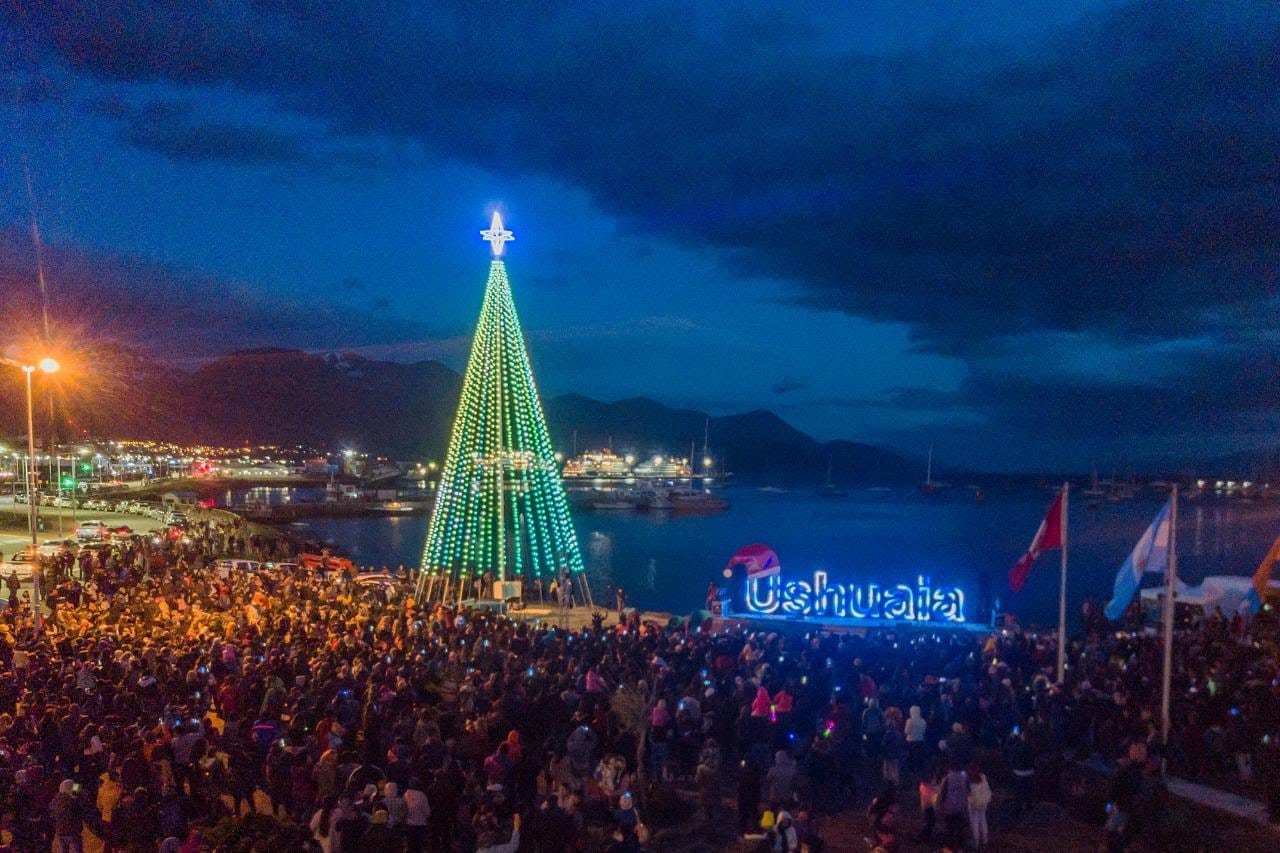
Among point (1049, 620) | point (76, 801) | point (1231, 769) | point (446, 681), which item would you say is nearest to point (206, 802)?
point (76, 801)

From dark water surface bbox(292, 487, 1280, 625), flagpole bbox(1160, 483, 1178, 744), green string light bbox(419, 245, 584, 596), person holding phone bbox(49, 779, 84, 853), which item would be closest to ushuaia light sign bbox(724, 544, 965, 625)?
dark water surface bbox(292, 487, 1280, 625)

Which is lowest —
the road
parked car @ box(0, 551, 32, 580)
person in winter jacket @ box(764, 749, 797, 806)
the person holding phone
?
the road

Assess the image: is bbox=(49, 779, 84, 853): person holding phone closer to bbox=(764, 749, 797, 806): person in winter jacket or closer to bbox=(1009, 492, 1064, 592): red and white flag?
bbox=(764, 749, 797, 806): person in winter jacket

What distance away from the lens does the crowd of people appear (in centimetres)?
802

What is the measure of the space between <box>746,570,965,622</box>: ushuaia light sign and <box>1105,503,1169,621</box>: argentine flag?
26.5ft

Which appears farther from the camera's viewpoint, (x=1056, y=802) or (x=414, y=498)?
(x=414, y=498)

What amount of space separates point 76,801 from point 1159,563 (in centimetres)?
1313

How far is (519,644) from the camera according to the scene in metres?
14.6

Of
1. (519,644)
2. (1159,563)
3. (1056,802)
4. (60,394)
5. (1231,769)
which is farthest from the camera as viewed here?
(60,394)

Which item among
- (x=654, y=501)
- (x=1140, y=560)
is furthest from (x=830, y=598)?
(x=654, y=501)

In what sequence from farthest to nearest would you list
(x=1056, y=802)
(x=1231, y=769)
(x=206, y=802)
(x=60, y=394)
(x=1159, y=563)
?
1. (x=60, y=394)
2. (x=1159, y=563)
3. (x=1231, y=769)
4. (x=1056, y=802)
5. (x=206, y=802)

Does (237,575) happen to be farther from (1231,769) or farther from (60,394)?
(60,394)

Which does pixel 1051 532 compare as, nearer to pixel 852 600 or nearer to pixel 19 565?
pixel 852 600

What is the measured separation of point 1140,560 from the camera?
11.8 meters
